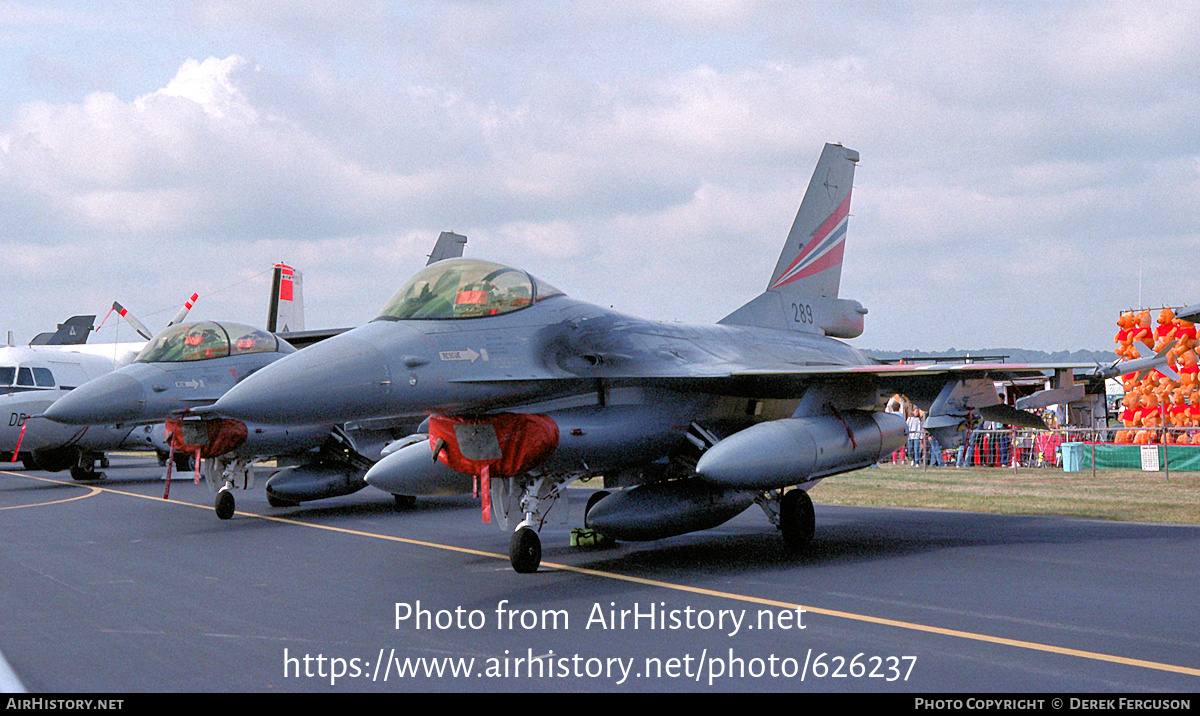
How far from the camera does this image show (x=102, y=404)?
14375 millimetres

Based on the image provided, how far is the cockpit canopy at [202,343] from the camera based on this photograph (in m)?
15.5

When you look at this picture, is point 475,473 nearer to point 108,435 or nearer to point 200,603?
point 200,603

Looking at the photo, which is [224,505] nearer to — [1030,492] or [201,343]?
[201,343]

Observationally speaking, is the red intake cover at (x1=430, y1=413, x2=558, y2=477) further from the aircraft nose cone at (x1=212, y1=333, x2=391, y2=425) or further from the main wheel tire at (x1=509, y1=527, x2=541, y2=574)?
the aircraft nose cone at (x1=212, y1=333, x2=391, y2=425)

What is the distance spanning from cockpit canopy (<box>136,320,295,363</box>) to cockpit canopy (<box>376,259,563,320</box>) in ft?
23.8

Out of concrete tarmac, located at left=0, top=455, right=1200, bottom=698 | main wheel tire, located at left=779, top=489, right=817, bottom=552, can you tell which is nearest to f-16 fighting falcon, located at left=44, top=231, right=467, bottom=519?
concrete tarmac, located at left=0, top=455, right=1200, bottom=698

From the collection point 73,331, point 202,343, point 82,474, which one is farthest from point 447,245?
point 73,331

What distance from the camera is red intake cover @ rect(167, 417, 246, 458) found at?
14859mm

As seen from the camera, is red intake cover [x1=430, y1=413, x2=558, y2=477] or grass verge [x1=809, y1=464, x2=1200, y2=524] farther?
grass verge [x1=809, y1=464, x2=1200, y2=524]

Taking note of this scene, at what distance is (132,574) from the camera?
384 inches

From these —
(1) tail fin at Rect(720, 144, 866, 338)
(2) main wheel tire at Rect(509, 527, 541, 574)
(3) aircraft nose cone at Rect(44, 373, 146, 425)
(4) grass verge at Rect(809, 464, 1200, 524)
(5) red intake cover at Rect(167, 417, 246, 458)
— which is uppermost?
(1) tail fin at Rect(720, 144, 866, 338)

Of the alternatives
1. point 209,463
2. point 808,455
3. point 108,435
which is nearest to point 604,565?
point 808,455

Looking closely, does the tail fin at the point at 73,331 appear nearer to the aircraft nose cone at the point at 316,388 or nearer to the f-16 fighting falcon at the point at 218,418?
the f-16 fighting falcon at the point at 218,418

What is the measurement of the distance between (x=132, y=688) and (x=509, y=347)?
4.86m
